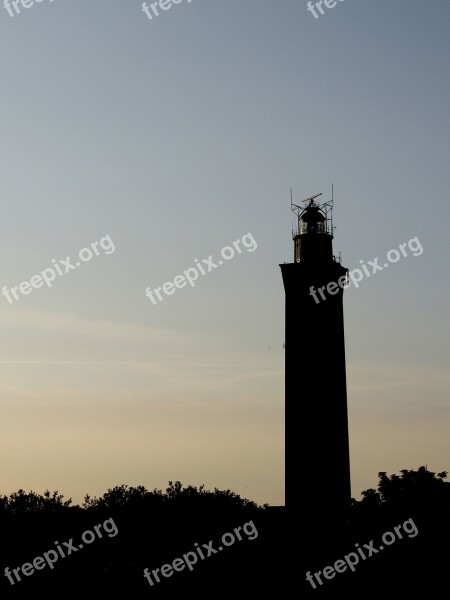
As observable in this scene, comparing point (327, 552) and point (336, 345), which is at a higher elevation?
point (336, 345)

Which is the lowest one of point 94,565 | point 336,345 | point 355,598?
point 355,598

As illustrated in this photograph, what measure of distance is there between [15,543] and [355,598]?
79.7 ft

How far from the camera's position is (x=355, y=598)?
4662 centimetres

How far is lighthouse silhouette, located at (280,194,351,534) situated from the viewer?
179ft

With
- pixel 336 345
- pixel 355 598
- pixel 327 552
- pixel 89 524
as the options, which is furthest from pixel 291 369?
pixel 89 524

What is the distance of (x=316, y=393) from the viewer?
55844 mm

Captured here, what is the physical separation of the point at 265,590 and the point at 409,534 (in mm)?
8337

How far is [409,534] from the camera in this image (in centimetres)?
5041

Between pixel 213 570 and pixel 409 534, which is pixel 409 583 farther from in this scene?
pixel 213 570

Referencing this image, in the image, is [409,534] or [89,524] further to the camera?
[89,524]

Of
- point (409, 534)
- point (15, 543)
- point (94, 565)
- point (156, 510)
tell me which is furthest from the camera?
point (156, 510)

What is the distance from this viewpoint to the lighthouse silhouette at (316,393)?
179 ft

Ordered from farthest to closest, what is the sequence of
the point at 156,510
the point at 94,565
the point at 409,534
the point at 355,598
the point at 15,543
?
the point at 156,510 → the point at 15,543 → the point at 94,565 → the point at 409,534 → the point at 355,598

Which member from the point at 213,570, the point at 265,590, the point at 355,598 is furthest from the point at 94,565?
the point at 355,598
